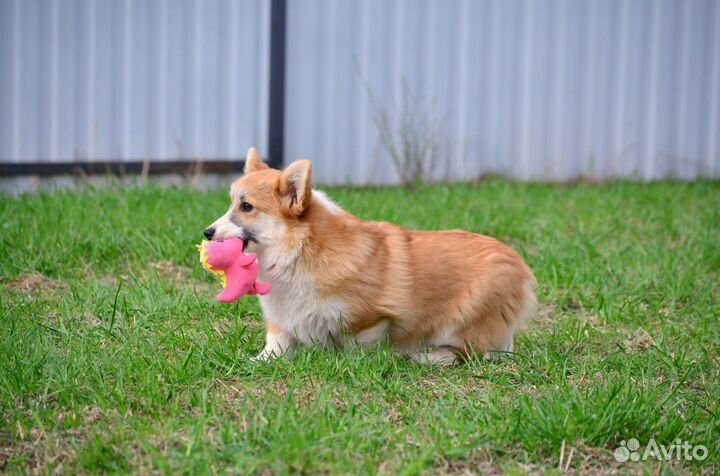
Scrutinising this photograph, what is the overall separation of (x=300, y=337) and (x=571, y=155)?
18.1ft

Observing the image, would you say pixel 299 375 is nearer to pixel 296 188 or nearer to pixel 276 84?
pixel 296 188

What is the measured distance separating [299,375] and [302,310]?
1.00 ft

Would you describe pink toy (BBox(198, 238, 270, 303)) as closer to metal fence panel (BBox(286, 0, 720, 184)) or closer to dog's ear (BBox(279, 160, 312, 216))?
dog's ear (BBox(279, 160, 312, 216))

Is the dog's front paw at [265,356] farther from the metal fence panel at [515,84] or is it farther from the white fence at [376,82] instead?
the metal fence panel at [515,84]

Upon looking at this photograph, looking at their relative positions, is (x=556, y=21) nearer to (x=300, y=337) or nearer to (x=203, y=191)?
(x=203, y=191)

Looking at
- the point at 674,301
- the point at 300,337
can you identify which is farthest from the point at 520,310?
the point at 674,301

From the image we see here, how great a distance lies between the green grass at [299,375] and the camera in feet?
9.78

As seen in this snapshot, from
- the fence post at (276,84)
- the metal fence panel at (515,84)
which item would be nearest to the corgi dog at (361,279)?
the fence post at (276,84)

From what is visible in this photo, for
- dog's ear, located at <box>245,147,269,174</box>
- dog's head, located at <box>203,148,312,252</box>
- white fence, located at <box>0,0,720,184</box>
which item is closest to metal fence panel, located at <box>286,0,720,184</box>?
white fence, located at <box>0,0,720,184</box>

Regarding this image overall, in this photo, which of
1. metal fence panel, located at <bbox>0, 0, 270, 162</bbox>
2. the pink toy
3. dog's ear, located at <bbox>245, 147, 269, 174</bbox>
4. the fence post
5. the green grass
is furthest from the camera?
the fence post

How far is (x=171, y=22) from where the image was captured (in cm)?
747

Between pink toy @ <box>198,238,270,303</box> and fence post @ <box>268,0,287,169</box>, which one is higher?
fence post @ <box>268,0,287,169</box>

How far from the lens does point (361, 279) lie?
375cm

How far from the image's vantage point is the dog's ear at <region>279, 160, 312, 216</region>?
3682 mm
